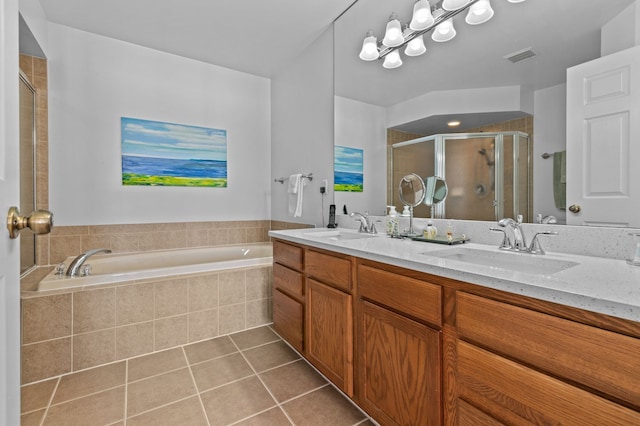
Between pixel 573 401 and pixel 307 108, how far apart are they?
277 centimetres

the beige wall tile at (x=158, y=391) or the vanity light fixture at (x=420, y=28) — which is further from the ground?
the vanity light fixture at (x=420, y=28)

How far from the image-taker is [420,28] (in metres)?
1.82

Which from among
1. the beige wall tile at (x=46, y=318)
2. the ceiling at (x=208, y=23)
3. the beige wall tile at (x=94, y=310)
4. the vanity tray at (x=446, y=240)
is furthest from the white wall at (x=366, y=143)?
the beige wall tile at (x=46, y=318)

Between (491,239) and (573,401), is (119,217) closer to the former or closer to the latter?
(491,239)

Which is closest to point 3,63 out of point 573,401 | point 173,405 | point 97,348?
point 573,401

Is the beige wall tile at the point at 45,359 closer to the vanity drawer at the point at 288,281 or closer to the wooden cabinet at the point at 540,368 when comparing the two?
the vanity drawer at the point at 288,281

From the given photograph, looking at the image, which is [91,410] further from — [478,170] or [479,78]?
[479,78]

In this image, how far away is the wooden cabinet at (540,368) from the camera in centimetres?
67

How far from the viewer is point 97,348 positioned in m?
1.97

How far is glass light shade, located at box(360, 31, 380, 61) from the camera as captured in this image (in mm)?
2184

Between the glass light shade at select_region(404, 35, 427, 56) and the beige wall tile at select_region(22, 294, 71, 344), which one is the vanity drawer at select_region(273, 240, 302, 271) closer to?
the beige wall tile at select_region(22, 294, 71, 344)

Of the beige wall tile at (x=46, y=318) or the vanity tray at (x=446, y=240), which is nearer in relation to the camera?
the vanity tray at (x=446, y=240)

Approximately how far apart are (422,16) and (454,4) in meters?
0.18

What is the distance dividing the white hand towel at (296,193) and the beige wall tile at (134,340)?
150 cm
